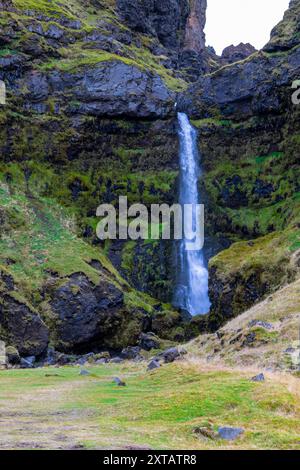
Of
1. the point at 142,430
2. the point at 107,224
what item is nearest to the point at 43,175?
the point at 107,224

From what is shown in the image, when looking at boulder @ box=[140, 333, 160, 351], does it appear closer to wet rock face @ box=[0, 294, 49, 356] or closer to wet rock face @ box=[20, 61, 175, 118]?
wet rock face @ box=[0, 294, 49, 356]

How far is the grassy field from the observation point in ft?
49.8

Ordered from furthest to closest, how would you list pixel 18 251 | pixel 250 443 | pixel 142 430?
pixel 18 251, pixel 142 430, pixel 250 443

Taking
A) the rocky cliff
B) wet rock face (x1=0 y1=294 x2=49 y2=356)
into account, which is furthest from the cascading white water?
wet rock face (x1=0 y1=294 x2=49 y2=356)

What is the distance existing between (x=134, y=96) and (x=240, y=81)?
71.6ft

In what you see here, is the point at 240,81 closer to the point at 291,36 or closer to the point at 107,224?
the point at 291,36

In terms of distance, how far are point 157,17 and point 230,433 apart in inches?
7409

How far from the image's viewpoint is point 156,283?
98.1m

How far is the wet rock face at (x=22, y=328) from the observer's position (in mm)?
70438

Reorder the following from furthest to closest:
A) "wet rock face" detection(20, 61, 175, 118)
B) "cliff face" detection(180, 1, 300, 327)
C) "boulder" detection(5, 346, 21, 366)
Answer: "wet rock face" detection(20, 61, 175, 118), "cliff face" detection(180, 1, 300, 327), "boulder" detection(5, 346, 21, 366)

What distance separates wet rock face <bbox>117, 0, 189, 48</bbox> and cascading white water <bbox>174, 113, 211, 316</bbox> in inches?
2759

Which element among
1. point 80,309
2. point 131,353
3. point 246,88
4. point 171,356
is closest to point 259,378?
point 171,356

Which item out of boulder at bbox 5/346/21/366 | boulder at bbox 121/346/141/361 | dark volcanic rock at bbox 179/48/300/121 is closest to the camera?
boulder at bbox 5/346/21/366

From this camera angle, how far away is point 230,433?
15719 mm
